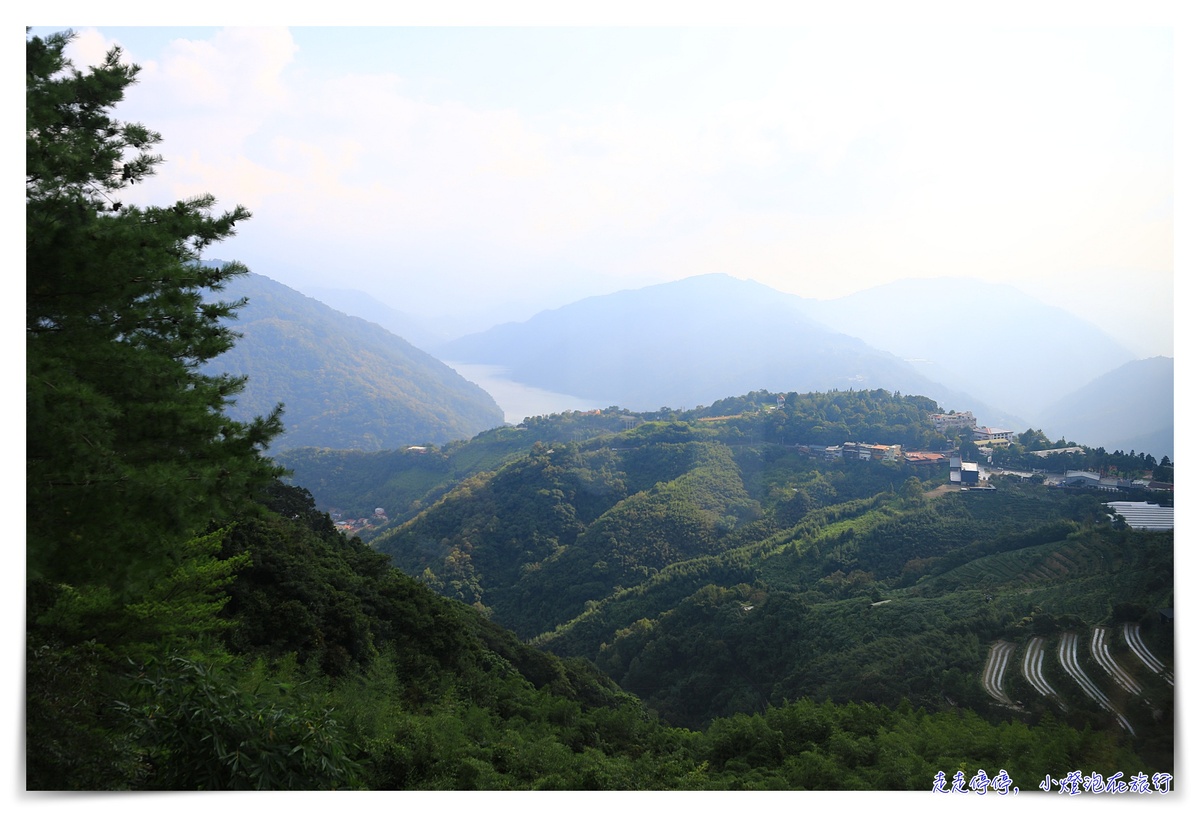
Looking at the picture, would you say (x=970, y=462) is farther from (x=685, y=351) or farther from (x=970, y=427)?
(x=685, y=351)

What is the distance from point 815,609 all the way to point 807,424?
8.25m

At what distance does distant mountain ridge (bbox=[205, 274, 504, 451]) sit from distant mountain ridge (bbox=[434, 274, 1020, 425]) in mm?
3763

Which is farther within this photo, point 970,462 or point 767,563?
point 970,462

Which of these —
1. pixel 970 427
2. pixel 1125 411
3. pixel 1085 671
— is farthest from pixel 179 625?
pixel 970 427

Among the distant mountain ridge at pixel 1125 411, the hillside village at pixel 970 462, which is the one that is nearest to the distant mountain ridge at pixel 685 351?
the hillside village at pixel 970 462

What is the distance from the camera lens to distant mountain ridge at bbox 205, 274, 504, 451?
64.1 ft

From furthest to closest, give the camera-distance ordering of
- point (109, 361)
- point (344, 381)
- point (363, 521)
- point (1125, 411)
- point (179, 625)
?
1. point (344, 381)
2. point (363, 521)
3. point (1125, 411)
4. point (179, 625)
5. point (109, 361)

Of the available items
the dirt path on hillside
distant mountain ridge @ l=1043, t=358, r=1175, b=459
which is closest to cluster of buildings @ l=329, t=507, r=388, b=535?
the dirt path on hillside

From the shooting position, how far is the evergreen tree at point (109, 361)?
7.20ft

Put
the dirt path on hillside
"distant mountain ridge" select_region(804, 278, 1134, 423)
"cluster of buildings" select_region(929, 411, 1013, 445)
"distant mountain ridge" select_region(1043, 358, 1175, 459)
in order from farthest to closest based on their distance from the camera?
"cluster of buildings" select_region(929, 411, 1013, 445), the dirt path on hillside, "distant mountain ridge" select_region(804, 278, 1134, 423), "distant mountain ridge" select_region(1043, 358, 1175, 459)

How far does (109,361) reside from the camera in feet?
7.79

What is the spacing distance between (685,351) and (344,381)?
10798 mm

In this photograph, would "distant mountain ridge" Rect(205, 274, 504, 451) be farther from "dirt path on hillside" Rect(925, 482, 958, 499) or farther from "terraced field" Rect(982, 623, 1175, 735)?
"terraced field" Rect(982, 623, 1175, 735)

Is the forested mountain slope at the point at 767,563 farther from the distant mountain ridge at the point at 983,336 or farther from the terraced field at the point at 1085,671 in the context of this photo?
the distant mountain ridge at the point at 983,336
